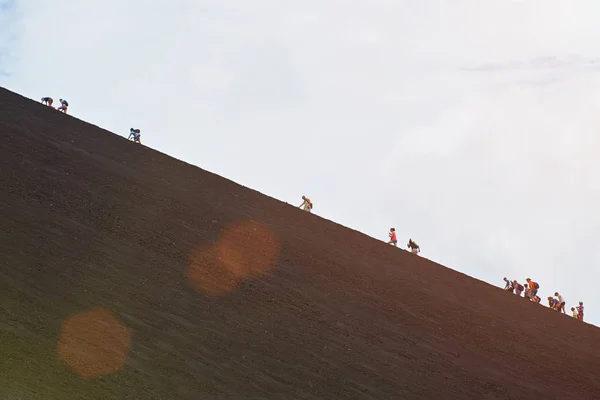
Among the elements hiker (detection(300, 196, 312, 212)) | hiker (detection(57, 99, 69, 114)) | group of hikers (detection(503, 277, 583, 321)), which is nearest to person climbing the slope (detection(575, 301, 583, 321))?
group of hikers (detection(503, 277, 583, 321))

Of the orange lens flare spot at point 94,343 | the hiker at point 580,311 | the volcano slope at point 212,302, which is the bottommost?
the orange lens flare spot at point 94,343

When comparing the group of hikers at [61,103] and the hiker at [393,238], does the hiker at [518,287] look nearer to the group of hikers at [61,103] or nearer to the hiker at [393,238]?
the hiker at [393,238]

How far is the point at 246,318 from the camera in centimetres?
1598

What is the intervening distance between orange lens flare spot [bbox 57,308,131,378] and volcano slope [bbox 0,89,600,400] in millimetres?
35

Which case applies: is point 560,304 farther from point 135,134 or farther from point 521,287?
point 135,134

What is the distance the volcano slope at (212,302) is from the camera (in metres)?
13.8

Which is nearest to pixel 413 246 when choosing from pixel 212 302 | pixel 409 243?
pixel 409 243

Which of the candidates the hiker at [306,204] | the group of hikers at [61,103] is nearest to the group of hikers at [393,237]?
the hiker at [306,204]

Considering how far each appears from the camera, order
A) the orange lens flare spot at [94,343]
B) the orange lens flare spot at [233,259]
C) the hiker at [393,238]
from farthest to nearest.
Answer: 1. the hiker at [393,238]
2. the orange lens flare spot at [233,259]
3. the orange lens flare spot at [94,343]

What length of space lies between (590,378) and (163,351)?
40.5 feet

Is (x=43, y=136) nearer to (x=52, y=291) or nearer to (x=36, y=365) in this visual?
(x=52, y=291)

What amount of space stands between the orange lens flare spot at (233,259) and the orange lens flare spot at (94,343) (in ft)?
8.54

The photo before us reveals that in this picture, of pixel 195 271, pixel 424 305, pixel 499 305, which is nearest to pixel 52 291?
pixel 195 271

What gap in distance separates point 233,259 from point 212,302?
2.08 meters
